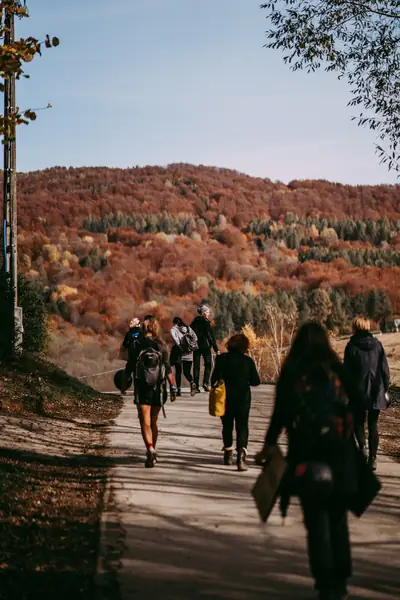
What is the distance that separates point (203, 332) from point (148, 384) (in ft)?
26.5

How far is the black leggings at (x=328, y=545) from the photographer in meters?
4.75

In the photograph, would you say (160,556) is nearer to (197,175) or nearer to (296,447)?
(296,447)

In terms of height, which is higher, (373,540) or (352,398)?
(352,398)

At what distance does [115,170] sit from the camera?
16562cm

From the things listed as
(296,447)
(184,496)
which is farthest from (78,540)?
(296,447)

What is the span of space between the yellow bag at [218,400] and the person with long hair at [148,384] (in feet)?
1.81

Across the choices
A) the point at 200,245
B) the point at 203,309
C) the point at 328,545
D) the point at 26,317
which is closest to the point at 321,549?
the point at 328,545

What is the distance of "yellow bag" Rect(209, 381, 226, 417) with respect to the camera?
32.9 ft

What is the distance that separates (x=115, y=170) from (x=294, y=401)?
16355cm

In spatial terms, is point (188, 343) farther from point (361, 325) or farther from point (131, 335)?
point (361, 325)

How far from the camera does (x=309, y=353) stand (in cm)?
511

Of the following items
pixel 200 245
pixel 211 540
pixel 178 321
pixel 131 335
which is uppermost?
pixel 200 245

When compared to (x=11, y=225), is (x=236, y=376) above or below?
below

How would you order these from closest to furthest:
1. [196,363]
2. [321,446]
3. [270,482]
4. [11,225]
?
[321,446]
[270,482]
[196,363]
[11,225]
